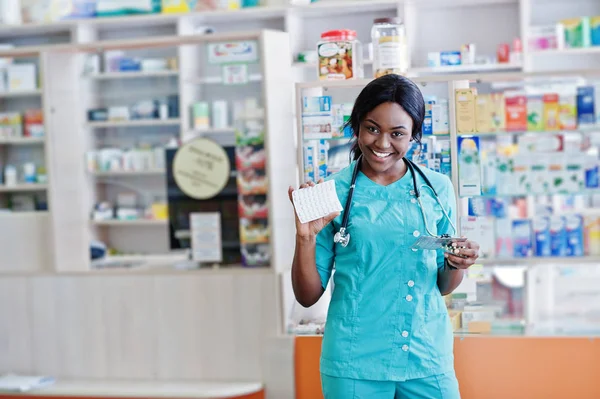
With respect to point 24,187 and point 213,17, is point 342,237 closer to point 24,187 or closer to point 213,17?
point 213,17

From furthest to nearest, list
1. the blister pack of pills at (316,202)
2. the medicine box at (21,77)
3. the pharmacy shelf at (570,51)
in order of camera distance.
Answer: the medicine box at (21,77) < the pharmacy shelf at (570,51) < the blister pack of pills at (316,202)

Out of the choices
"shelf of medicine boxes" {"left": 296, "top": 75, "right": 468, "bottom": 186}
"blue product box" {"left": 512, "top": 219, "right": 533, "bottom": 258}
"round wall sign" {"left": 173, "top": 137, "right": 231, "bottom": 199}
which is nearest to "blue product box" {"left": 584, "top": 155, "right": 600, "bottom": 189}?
"blue product box" {"left": 512, "top": 219, "right": 533, "bottom": 258}

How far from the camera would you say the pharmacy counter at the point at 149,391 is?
3.98 metres

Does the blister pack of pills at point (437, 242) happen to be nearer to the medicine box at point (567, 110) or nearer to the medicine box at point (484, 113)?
the medicine box at point (484, 113)

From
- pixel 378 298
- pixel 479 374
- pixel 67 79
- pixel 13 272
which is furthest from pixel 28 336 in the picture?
pixel 378 298

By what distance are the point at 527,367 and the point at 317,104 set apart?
1.36 m

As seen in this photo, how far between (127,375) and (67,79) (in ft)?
5.06

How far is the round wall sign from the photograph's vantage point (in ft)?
14.0

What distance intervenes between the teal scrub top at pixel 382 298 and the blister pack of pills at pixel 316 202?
0.28 feet

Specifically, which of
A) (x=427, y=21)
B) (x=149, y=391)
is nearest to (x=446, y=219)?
(x=149, y=391)

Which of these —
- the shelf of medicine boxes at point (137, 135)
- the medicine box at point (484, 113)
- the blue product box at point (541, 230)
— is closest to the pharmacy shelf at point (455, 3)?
the shelf of medicine boxes at point (137, 135)

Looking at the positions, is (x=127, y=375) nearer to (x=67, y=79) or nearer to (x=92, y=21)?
(x=67, y=79)

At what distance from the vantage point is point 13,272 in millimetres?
4418

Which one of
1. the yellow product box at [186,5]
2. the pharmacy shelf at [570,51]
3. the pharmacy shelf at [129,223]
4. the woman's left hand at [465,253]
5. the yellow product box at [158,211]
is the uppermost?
the yellow product box at [186,5]
